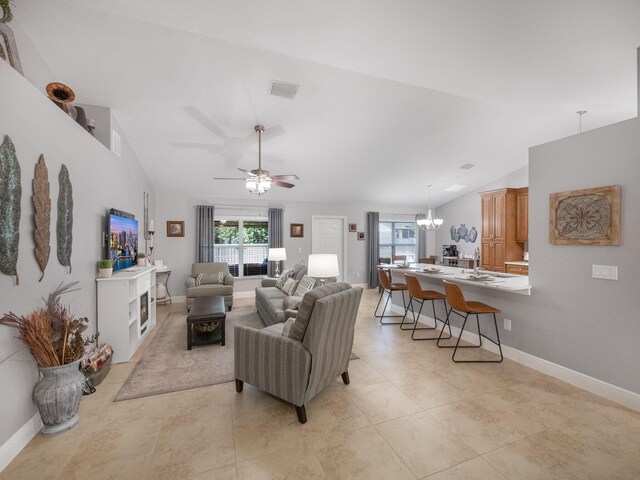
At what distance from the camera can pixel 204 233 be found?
6277 millimetres

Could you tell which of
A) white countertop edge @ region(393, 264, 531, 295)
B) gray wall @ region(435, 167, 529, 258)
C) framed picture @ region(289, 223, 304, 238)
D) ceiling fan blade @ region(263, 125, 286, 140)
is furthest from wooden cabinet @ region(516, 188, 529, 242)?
ceiling fan blade @ region(263, 125, 286, 140)

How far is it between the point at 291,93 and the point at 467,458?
364 centimetres

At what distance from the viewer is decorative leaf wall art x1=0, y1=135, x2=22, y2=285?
1765 millimetres

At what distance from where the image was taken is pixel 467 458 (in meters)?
1.75

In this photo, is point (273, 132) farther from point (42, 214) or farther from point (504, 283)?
point (504, 283)

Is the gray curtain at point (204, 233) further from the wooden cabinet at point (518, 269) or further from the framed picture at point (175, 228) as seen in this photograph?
the wooden cabinet at point (518, 269)

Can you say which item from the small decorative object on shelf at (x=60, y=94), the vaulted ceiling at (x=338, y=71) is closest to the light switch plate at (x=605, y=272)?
the vaulted ceiling at (x=338, y=71)

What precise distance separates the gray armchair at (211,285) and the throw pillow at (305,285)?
6.32ft

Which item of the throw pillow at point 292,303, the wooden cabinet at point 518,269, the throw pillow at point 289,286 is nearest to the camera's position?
the throw pillow at point 292,303

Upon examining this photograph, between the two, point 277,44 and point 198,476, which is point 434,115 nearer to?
point 277,44

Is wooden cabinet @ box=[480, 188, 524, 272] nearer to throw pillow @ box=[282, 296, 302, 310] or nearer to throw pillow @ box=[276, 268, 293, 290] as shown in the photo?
throw pillow @ box=[276, 268, 293, 290]

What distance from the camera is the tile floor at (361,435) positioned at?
5.47ft

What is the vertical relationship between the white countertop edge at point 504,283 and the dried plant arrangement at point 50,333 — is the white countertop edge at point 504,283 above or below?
above

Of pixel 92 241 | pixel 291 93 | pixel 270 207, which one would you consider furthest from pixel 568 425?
pixel 270 207
